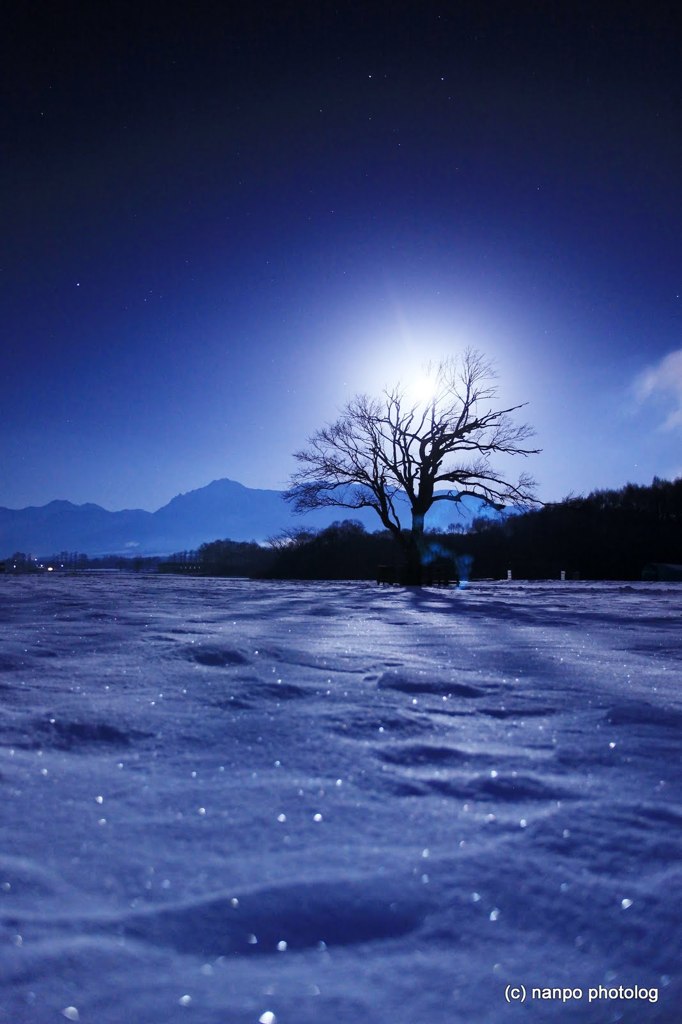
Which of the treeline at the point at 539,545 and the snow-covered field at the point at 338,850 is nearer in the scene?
the snow-covered field at the point at 338,850

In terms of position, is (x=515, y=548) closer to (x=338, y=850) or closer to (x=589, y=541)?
(x=589, y=541)

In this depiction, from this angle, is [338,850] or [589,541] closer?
[338,850]

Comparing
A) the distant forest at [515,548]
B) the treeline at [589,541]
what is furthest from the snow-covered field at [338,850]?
Result: the treeline at [589,541]

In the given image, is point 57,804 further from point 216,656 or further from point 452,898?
point 216,656

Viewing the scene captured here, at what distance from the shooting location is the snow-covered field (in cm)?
56

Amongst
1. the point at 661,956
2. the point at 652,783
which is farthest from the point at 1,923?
the point at 652,783

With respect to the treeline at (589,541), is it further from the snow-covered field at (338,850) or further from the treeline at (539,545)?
the snow-covered field at (338,850)

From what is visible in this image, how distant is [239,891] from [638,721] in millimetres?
1048

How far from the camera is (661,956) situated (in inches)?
23.6

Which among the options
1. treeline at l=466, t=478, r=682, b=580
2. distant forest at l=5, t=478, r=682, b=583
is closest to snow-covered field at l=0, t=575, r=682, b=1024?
distant forest at l=5, t=478, r=682, b=583

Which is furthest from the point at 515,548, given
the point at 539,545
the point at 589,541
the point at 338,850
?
the point at 338,850

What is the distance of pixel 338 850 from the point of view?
0.77m

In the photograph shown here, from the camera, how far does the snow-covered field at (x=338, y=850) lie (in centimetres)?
56

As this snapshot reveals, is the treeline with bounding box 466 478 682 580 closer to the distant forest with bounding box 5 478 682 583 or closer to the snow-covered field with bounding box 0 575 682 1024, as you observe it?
the distant forest with bounding box 5 478 682 583
